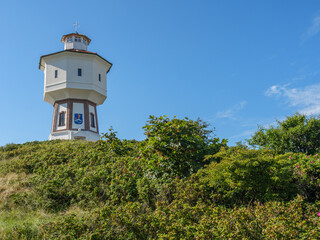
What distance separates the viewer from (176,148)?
27.5 ft

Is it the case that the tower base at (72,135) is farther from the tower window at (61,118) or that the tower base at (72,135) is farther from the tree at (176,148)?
the tree at (176,148)

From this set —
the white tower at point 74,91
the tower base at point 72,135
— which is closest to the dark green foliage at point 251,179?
the tower base at point 72,135

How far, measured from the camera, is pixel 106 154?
41.5 ft

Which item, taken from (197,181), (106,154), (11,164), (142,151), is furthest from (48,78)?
(197,181)

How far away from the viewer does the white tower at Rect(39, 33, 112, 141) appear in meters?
31.0

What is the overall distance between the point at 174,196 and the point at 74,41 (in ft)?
106

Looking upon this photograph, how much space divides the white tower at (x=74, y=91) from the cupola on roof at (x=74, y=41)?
6.24ft

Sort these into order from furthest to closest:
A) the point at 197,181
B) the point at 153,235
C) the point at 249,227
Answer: the point at 197,181
the point at 153,235
the point at 249,227

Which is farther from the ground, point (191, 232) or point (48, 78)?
point (48, 78)

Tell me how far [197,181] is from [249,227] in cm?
247

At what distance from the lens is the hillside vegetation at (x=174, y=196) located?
17.9 feet

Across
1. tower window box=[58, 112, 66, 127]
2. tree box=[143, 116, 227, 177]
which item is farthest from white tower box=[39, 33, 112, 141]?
tree box=[143, 116, 227, 177]

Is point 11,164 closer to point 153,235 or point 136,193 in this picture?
point 136,193

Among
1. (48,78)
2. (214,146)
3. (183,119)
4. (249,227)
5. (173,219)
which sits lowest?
(249,227)
